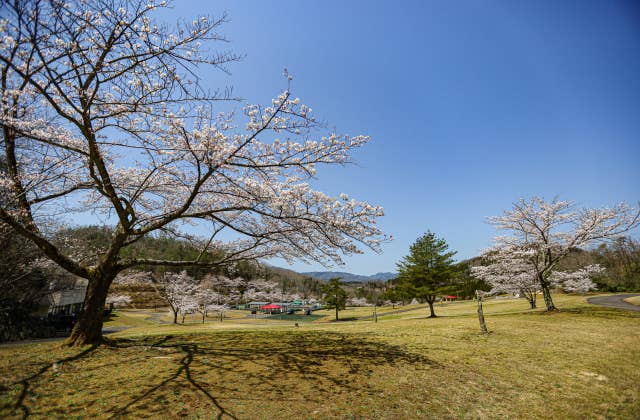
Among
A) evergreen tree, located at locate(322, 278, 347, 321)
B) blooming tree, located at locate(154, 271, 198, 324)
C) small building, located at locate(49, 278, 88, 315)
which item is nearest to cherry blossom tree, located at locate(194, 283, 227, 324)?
blooming tree, located at locate(154, 271, 198, 324)

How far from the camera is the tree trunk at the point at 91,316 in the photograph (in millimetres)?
6801

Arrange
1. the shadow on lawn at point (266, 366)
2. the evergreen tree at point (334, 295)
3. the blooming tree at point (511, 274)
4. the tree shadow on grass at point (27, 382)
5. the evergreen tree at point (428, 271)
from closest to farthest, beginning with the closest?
the tree shadow on grass at point (27, 382)
the shadow on lawn at point (266, 366)
the blooming tree at point (511, 274)
the evergreen tree at point (428, 271)
the evergreen tree at point (334, 295)

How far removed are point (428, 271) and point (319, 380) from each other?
22.3m

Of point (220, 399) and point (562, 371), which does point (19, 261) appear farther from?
point (562, 371)

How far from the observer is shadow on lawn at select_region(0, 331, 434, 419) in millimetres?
3713

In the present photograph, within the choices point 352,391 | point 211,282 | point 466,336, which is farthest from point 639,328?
point 211,282

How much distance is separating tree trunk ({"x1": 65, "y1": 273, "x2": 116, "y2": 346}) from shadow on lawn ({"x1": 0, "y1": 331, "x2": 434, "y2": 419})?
587 millimetres

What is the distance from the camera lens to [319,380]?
493 cm

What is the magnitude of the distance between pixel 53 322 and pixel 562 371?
2597 cm

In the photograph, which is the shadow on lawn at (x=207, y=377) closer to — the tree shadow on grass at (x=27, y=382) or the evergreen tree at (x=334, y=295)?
the tree shadow on grass at (x=27, y=382)

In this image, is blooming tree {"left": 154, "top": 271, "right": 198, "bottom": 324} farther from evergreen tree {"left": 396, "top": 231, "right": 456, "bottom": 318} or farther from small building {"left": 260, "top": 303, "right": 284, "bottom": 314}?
small building {"left": 260, "top": 303, "right": 284, "bottom": 314}

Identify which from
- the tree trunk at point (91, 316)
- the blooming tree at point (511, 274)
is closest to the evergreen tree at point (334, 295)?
the blooming tree at point (511, 274)

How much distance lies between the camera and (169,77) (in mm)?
5137

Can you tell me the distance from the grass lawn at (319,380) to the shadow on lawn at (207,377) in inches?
0.8
